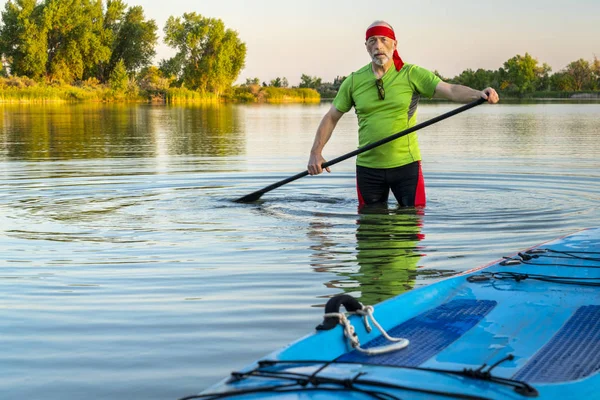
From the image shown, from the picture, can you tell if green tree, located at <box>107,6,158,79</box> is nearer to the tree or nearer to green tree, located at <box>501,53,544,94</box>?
the tree

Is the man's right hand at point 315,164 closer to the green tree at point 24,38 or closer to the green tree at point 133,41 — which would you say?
the green tree at point 24,38

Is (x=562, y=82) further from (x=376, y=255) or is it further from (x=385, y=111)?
(x=376, y=255)

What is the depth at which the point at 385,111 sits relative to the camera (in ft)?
26.9

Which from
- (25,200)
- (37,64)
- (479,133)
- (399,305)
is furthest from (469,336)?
(37,64)

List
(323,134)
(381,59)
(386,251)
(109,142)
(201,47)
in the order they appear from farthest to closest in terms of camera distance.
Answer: (201,47), (109,142), (323,134), (381,59), (386,251)

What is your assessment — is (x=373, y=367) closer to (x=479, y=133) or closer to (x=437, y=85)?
(x=437, y=85)

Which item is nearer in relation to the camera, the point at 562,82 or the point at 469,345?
the point at 469,345

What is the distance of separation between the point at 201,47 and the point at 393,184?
4114 inches

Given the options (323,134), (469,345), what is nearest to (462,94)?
(323,134)

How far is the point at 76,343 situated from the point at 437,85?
4.58 meters

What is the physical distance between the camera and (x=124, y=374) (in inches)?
160

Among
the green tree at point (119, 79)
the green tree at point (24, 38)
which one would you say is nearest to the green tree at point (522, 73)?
the green tree at point (119, 79)

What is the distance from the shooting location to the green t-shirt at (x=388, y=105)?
318 inches

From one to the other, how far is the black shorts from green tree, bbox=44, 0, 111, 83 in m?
83.4
